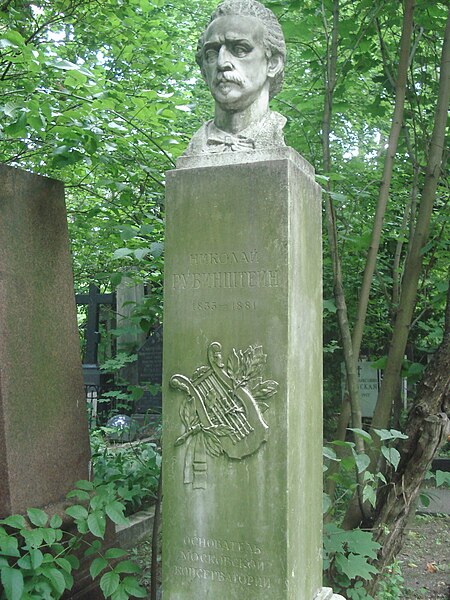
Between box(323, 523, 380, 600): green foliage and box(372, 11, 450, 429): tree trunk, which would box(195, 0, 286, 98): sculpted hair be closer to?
box(372, 11, 450, 429): tree trunk

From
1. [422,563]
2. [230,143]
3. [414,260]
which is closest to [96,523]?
[230,143]

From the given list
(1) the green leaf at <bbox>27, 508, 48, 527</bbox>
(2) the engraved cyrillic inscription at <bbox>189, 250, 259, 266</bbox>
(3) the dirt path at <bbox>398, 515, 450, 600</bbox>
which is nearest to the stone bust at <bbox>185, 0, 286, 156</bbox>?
(2) the engraved cyrillic inscription at <bbox>189, 250, 259, 266</bbox>

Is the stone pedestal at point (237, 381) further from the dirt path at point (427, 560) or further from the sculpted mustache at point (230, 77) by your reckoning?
the dirt path at point (427, 560)

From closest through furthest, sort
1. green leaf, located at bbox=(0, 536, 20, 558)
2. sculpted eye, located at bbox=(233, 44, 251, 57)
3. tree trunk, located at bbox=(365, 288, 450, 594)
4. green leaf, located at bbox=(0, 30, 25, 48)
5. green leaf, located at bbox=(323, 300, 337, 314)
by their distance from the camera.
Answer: green leaf, located at bbox=(0, 536, 20, 558)
sculpted eye, located at bbox=(233, 44, 251, 57)
green leaf, located at bbox=(0, 30, 25, 48)
tree trunk, located at bbox=(365, 288, 450, 594)
green leaf, located at bbox=(323, 300, 337, 314)

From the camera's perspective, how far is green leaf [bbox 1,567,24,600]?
125 inches

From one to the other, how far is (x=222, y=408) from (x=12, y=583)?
3.99 ft

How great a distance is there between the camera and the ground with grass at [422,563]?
16.8 ft

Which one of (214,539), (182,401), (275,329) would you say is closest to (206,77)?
(275,329)

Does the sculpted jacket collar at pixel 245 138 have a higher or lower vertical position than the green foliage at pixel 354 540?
higher

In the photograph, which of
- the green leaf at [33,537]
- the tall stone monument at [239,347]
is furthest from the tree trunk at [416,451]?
the green leaf at [33,537]

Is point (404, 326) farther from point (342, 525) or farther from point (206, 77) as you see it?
point (206, 77)

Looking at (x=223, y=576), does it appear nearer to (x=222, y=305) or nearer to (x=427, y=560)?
(x=222, y=305)

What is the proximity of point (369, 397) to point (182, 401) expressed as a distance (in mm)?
6789

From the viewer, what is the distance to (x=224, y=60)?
130 inches
